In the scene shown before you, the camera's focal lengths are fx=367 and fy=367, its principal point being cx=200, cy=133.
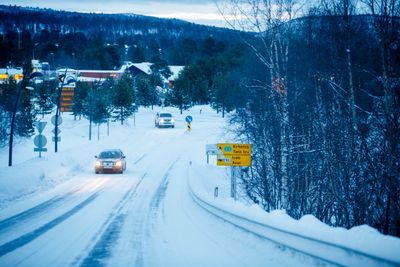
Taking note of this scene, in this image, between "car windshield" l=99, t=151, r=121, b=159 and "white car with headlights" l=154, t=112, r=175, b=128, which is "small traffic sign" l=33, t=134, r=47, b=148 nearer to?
"car windshield" l=99, t=151, r=121, b=159

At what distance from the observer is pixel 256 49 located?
13711 millimetres

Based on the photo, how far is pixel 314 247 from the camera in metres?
5.46

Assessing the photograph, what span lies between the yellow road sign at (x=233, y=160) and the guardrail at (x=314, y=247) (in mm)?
4520

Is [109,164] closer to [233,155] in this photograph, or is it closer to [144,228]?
[233,155]

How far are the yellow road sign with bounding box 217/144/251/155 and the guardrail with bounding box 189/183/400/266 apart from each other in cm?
469

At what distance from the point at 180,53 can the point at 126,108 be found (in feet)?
298

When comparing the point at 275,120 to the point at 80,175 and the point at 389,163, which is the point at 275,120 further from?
the point at 80,175

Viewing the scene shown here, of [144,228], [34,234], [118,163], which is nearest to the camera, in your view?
[34,234]

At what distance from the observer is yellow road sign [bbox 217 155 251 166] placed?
13258 mm

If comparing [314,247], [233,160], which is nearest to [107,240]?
[314,247]

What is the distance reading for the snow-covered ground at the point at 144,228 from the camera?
578 centimetres

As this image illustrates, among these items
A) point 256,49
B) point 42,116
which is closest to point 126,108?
point 42,116

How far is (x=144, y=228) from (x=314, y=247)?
5579 millimetres

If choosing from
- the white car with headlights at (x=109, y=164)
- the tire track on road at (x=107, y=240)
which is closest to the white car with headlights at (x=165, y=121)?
the white car with headlights at (x=109, y=164)
